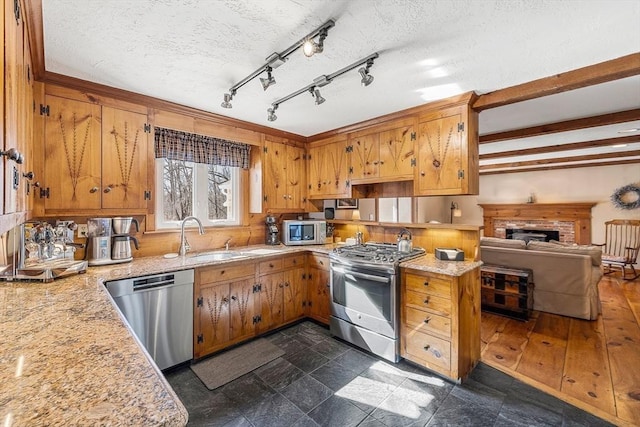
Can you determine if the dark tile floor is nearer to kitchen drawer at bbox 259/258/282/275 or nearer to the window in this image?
kitchen drawer at bbox 259/258/282/275

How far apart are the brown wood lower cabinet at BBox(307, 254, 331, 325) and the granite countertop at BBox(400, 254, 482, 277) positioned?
1.00 meters

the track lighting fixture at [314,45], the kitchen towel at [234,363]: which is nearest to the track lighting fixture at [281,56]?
the track lighting fixture at [314,45]


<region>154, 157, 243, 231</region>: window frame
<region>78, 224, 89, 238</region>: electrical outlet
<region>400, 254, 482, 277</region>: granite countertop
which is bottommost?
<region>400, 254, 482, 277</region>: granite countertop

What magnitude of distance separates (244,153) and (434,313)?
2750 mm

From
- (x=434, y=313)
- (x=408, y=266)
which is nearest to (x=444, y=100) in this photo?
(x=408, y=266)

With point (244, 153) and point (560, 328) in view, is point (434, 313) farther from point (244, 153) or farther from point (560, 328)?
point (244, 153)

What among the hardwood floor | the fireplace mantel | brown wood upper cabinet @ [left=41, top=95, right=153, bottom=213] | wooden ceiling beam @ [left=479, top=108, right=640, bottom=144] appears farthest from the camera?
the fireplace mantel

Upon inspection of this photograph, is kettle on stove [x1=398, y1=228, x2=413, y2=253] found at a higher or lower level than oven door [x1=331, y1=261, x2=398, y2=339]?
higher

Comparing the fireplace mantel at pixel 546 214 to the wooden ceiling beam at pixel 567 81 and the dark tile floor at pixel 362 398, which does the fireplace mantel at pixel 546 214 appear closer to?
the wooden ceiling beam at pixel 567 81

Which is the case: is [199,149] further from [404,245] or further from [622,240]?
[622,240]

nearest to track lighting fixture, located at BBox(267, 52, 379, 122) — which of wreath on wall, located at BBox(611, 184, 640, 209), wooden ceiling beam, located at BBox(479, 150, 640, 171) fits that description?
wooden ceiling beam, located at BBox(479, 150, 640, 171)

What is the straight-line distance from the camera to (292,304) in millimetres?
3273

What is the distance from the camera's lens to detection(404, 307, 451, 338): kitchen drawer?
88.3 inches

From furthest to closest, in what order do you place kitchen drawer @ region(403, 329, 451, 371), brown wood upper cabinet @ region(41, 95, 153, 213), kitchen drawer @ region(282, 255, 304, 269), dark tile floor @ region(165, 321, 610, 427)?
kitchen drawer @ region(282, 255, 304, 269)
kitchen drawer @ region(403, 329, 451, 371)
brown wood upper cabinet @ region(41, 95, 153, 213)
dark tile floor @ region(165, 321, 610, 427)
